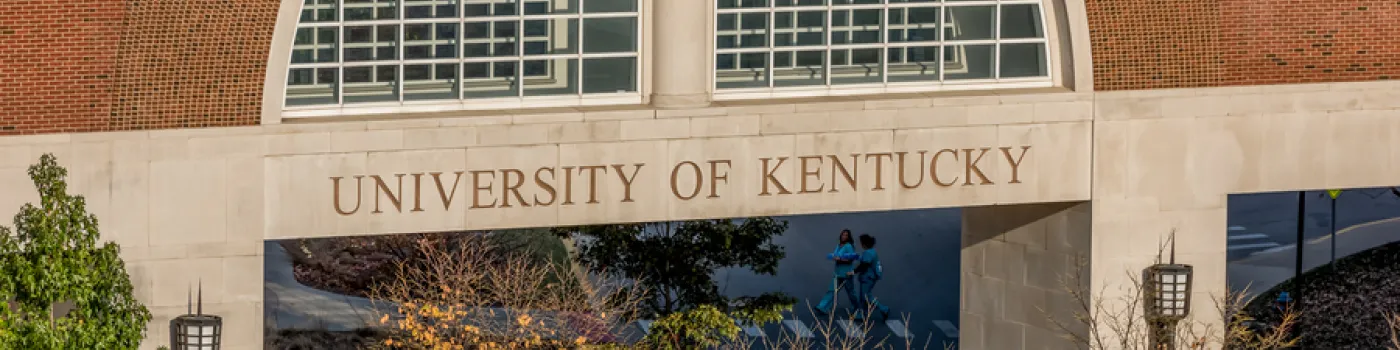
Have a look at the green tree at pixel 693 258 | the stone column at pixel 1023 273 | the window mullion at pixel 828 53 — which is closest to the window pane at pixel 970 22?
the window mullion at pixel 828 53

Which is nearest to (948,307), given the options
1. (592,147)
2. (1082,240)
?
(1082,240)

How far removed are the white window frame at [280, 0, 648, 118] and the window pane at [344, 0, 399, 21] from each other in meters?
0.03

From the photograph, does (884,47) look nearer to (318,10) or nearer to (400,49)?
(400,49)

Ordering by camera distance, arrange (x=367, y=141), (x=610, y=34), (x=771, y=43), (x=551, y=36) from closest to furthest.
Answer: (x=367, y=141) < (x=551, y=36) < (x=610, y=34) < (x=771, y=43)

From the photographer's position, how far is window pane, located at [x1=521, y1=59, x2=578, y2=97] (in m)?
27.9

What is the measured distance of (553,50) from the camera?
2788 cm

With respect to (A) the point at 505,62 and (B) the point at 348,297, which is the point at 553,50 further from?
(B) the point at 348,297

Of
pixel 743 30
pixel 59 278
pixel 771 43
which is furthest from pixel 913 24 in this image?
pixel 59 278

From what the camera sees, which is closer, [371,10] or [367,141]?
[367,141]

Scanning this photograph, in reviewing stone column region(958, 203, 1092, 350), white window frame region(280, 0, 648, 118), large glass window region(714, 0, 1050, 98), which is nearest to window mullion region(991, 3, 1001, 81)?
large glass window region(714, 0, 1050, 98)

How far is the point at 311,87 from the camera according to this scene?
27078 mm

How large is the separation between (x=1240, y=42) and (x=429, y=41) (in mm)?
9545

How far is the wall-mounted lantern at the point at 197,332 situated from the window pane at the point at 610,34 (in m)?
5.28

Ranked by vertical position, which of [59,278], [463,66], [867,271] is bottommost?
[867,271]
